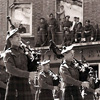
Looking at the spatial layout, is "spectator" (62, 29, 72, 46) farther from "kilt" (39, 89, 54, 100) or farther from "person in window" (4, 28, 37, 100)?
"person in window" (4, 28, 37, 100)

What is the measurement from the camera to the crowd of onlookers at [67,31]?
25.2 m

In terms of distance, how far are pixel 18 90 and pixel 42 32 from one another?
19.7 m

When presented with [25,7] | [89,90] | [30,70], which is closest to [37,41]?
[25,7]

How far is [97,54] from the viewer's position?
24.9m

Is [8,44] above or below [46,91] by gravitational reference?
above

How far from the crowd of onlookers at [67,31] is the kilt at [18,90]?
17219 millimetres

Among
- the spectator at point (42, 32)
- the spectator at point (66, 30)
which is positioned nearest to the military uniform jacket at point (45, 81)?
the spectator at point (66, 30)

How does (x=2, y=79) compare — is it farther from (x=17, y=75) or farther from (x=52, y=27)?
(x=52, y=27)

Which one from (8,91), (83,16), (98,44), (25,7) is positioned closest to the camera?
(8,91)

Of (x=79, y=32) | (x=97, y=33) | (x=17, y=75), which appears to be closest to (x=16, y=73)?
(x=17, y=75)

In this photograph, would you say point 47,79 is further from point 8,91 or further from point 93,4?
point 93,4

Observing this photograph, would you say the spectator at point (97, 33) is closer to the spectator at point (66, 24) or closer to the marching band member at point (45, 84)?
the spectator at point (66, 24)

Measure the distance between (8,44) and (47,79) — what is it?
348 centimetres

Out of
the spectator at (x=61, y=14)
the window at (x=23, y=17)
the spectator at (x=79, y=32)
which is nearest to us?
the spectator at (x=79, y=32)
